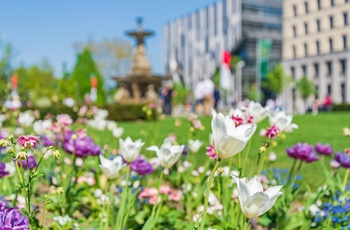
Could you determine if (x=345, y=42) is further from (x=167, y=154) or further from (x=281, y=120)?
(x=167, y=154)

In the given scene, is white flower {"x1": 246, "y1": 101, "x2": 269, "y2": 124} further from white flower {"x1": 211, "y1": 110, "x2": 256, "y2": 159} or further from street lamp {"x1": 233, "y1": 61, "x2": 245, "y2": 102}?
street lamp {"x1": 233, "y1": 61, "x2": 245, "y2": 102}

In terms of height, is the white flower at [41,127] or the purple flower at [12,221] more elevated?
the white flower at [41,127]

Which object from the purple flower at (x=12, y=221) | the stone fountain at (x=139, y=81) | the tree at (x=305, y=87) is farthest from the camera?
the tree at (x=305, y=87)

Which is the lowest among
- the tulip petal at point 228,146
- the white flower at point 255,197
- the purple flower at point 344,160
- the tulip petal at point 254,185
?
the purple flower at point 344,160

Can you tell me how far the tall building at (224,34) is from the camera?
77.8 m

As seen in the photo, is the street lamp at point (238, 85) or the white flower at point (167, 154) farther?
the street lamp at point (238, 85)

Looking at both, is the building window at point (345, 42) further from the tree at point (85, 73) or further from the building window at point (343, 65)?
the tree at point (85, 73)

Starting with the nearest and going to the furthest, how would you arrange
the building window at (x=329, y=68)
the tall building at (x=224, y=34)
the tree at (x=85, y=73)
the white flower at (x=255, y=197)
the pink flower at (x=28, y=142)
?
the white flower at (x=255, y=197) → the pink flower at (x=28, y=142) → the building window at (x=329, y=68) → the tree at (x=85, y=73) → the tall building at (x=224, y=34)

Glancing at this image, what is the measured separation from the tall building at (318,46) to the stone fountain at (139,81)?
35.3m

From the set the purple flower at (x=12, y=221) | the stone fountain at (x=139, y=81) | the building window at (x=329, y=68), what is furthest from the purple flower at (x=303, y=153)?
the building window at (x=329, y=68)

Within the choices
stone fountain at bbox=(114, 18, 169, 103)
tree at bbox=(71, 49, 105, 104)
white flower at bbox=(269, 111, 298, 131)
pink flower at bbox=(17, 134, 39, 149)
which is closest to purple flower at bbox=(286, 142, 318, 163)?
white flower at bbox=(269, 111, 298, 131)

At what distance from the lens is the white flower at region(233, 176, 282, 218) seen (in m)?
1.66

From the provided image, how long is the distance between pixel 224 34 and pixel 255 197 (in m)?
81.9

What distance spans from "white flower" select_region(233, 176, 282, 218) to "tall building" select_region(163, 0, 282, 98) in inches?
3012
